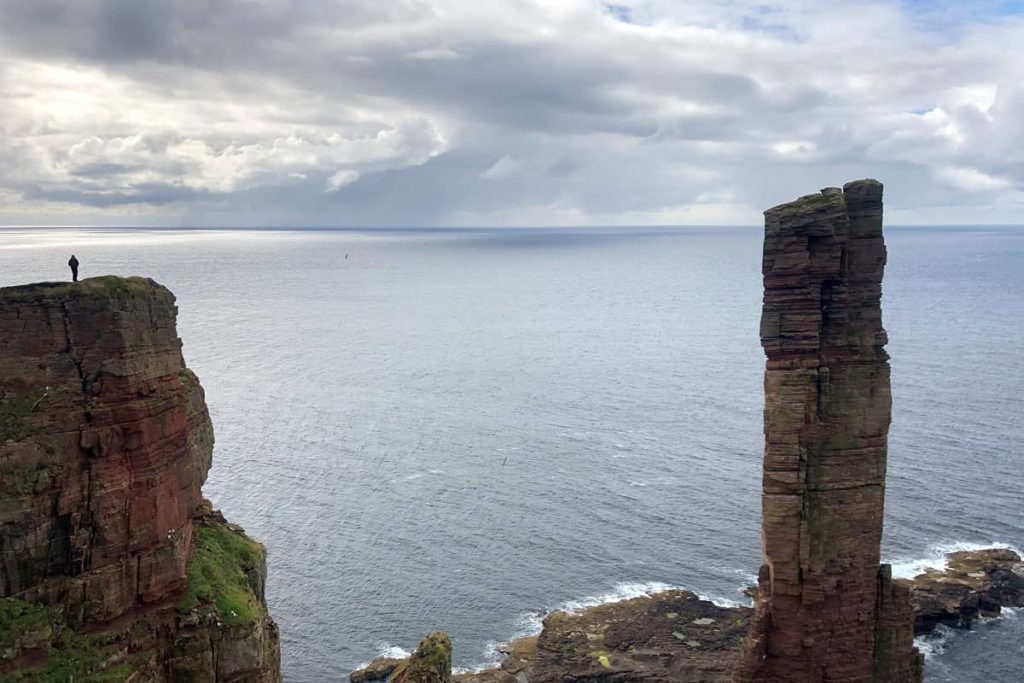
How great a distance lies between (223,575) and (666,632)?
1660 inches

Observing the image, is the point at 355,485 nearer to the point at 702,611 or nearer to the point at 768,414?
the point at 702,611

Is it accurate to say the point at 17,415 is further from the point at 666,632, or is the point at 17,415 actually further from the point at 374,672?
the point at 666,632

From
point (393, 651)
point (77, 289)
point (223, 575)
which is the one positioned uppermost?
point (77, 289)

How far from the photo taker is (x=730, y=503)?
309 ft

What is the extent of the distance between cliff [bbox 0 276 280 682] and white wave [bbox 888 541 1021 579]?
62.4 metres

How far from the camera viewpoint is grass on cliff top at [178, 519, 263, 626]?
3266cm

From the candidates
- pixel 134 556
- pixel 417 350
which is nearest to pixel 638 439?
pixel 417 350

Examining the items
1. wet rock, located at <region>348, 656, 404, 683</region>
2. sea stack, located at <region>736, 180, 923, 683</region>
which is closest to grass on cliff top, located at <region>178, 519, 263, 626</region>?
sea stack, located at <region>736, 180, 923, 683</region>

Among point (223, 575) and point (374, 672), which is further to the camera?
point (374, 672)

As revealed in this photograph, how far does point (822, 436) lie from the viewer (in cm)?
3759

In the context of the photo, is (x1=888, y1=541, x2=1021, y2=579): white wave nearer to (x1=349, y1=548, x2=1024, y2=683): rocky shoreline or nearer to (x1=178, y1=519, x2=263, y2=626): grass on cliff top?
(x1=349, y1=548, x2=1024, y2=683): rocky shoreline

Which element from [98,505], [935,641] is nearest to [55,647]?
[98,505]

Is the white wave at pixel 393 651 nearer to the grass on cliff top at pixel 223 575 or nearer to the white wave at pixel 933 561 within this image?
the grass on cliff top at pixel 223 575

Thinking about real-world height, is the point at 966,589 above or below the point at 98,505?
below
